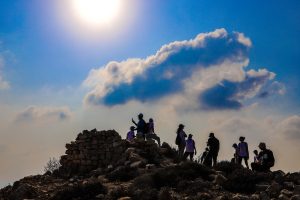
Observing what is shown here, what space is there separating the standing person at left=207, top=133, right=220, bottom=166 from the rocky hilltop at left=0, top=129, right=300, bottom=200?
0.63 m

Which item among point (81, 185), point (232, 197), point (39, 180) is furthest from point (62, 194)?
point (232, 197)

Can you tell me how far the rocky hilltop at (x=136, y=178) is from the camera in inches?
658

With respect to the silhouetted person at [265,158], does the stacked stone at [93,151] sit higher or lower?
higher

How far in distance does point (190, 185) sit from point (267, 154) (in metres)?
4.18

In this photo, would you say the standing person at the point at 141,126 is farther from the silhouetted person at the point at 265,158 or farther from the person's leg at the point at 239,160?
the silhouetted person at the point at 265,158

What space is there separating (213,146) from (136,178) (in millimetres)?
5237

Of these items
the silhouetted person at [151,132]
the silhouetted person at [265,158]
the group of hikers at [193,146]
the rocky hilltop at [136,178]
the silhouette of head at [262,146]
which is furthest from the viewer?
the silhouetted person at [151,132]

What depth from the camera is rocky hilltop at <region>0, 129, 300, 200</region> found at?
16.7 m

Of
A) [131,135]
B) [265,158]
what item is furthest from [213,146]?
[131,135]

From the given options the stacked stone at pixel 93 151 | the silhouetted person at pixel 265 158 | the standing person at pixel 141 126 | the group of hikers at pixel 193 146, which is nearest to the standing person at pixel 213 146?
the group of hikers at pixel 193 146

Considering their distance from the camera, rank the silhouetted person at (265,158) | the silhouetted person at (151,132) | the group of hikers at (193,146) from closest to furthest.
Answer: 1. the silhouetted person at (265,158)
2. the group of hikers at (193,146)
3. the silhouetted person at (151,132)

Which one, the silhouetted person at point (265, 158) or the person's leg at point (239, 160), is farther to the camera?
the person's leg at point (239, 160)

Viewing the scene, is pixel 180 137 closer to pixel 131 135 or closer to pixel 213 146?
pixel 213 146

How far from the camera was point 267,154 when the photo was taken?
2020 cm
